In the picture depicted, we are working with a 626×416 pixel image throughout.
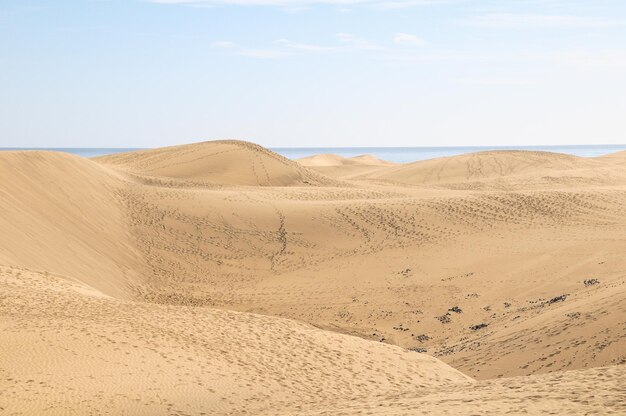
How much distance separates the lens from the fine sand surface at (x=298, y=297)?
1016 centimetres

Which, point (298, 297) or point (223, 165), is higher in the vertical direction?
point (223, 165)

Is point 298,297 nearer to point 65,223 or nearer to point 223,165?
point 65,223

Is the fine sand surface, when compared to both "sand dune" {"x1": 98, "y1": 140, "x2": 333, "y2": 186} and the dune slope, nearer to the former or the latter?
the dune slope

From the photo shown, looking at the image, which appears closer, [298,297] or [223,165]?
[298,297]

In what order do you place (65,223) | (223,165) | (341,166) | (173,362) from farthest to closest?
(341,166), (223,165), (65,223), (173,362)

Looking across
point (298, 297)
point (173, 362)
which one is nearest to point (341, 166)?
point (298, 297)

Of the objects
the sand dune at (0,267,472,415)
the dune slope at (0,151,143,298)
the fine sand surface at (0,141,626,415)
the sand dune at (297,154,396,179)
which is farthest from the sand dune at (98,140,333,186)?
the sand dune at (0,267,472,415)

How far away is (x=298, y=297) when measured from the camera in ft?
67.6

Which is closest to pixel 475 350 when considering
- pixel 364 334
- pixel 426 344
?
pixel 426 344

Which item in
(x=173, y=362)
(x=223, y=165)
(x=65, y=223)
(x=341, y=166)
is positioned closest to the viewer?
(x=173, y=362)

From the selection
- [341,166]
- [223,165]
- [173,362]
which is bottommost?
[173,362]

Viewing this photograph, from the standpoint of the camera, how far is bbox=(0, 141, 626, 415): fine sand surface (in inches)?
400

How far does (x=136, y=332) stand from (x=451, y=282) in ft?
37.2

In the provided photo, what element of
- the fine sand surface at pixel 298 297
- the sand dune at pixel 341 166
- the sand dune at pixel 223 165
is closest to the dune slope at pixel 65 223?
the fine sand surface at pixel 298 297
